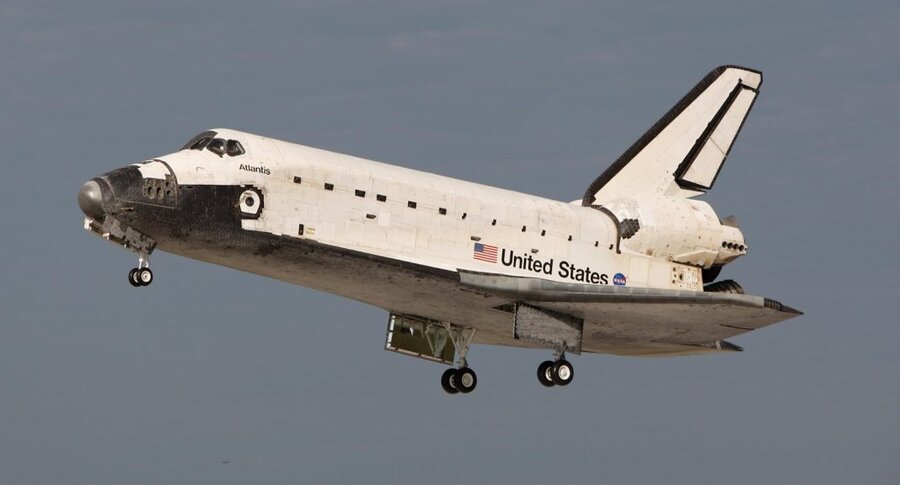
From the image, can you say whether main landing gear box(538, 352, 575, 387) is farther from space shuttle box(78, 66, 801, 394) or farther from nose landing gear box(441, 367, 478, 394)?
nose landing gear box(441, 367, 478, 394)

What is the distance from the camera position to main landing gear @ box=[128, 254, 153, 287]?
24812mm

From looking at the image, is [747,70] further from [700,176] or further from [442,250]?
[442,250]

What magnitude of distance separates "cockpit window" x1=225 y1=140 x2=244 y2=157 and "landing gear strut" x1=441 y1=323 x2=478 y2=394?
Answer: 6186 mm

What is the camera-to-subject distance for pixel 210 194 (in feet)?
81.7

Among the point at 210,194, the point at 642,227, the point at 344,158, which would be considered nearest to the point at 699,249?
the point at 642,227

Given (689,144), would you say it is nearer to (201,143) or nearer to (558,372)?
(558,372)

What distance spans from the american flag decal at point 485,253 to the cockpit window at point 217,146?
14.9 feet

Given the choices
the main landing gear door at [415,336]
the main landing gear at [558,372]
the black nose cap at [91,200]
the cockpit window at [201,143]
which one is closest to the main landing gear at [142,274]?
the black nose cap at [91,200]

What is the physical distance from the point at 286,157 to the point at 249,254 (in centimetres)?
160

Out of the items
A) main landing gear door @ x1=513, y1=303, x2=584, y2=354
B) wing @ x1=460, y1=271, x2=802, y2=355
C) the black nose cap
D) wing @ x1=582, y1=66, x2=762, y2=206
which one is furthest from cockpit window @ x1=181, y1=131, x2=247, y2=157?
wing @ x1=582, y1=66, x2=762, y2=206

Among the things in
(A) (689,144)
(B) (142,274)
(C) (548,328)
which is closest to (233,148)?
(B) (142,274)

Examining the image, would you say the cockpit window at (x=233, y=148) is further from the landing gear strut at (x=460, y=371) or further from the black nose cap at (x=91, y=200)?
the landing gear strut at (x=460, y=371)

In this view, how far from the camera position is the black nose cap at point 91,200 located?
79.5 feet

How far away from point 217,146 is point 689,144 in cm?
1027
